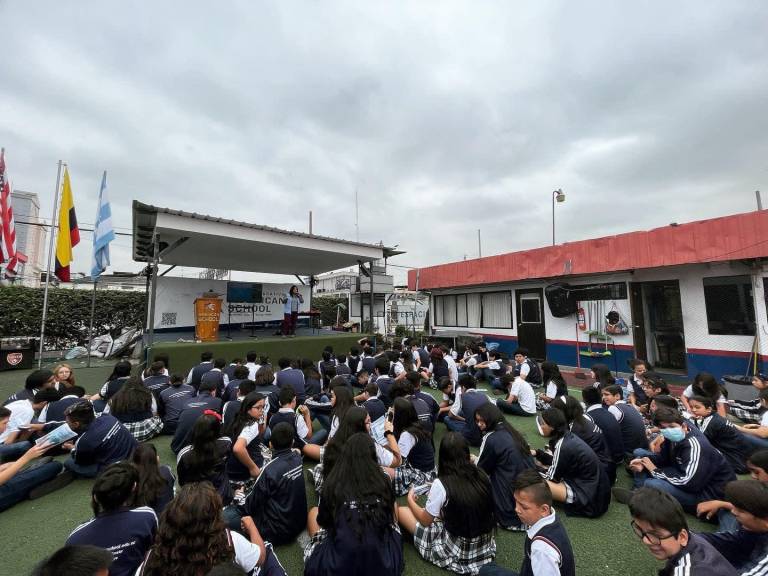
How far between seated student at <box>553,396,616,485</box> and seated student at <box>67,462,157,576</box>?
3278mm

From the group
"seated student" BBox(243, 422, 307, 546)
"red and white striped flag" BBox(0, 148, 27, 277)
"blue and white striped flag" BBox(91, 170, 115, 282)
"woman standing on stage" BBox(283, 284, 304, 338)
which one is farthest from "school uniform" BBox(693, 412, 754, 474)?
"red and white striped flag" BBox(0, 148, 27, 277)

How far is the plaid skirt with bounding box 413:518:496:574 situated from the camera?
2207 mm

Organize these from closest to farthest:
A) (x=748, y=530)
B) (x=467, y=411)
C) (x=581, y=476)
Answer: (x=748, y=530) < (x=581, y=476) < (x=467, y=411)

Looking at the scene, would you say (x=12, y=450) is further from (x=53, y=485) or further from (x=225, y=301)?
(x=225, y=301)

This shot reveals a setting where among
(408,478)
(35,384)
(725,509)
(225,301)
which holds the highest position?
(225,301)

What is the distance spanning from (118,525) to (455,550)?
6.45 feet

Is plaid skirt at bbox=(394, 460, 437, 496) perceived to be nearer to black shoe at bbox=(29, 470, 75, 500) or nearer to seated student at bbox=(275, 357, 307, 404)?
seated student at bbox=(275, 357, 307, 404)

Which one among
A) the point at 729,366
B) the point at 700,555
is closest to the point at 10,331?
the point at 700,555

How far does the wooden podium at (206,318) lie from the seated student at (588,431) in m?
8.61

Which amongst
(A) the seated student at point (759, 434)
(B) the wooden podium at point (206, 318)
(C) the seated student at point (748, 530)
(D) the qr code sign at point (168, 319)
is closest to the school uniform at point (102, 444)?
(C) the seated student at point (748, 530)

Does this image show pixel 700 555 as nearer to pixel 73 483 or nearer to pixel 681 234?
pixel 73 483

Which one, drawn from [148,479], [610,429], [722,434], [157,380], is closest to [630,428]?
[610,429]

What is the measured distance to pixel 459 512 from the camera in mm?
2127

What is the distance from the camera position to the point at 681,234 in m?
7.56
